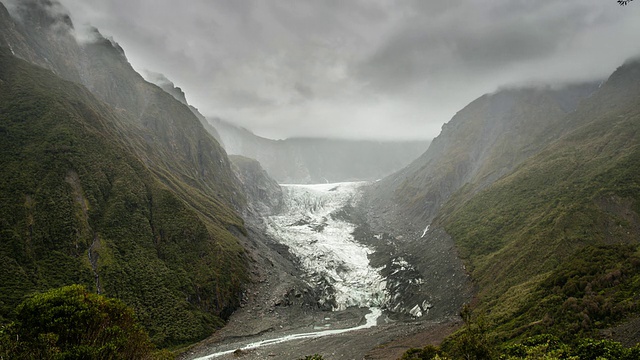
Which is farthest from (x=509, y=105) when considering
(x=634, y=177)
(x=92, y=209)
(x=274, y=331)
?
(x=92, y=209)

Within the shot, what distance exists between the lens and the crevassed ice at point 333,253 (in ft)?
270

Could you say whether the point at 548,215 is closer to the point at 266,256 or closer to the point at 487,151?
the point at 266,256

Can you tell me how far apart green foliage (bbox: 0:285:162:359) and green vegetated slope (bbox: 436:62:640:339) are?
3760 cm

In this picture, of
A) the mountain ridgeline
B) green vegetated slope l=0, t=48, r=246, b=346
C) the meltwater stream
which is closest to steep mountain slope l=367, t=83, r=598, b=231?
the mountain ridgeline

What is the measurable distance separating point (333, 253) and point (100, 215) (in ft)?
222

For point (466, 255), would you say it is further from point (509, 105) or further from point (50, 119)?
point (509, 105)

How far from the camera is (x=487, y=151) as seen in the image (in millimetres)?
168375

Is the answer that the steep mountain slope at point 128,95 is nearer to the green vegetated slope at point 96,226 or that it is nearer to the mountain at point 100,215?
the mountain at point 100,215

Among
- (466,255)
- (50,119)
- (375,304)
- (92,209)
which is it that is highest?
(50,119)

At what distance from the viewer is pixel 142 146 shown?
111 metres

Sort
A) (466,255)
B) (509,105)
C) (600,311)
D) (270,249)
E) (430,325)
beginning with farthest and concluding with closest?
(509,105), (270,249), (466,255), (430,325), (600,311)

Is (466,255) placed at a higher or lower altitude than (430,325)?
higher

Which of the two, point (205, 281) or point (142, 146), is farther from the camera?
point (142, 146)

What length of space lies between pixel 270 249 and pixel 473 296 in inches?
2463
